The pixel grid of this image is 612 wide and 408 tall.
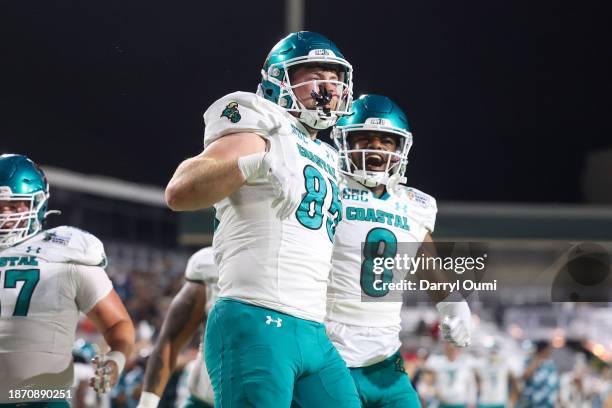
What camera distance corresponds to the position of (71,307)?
3068mm

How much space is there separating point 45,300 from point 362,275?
1021mm

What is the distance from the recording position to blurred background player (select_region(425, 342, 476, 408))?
8.39 meters

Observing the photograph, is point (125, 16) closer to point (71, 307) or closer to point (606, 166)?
point (71, 307)

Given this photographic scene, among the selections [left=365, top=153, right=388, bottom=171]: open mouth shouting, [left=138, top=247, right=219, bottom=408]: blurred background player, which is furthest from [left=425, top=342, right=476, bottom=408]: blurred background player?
[left=365, top=153, right=388, bottom=171]: open mouth shouting

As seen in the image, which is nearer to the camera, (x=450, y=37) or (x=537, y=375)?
(x=537, y=375)

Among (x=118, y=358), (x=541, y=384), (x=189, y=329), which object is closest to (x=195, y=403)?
(x=189, y=329)

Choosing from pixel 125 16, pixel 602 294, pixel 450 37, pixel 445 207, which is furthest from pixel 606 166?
pixel 125 16

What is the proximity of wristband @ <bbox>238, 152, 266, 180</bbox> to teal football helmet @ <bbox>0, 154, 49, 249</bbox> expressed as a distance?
1097 millimetres

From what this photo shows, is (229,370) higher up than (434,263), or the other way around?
(434,263)

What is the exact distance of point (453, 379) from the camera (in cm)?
848

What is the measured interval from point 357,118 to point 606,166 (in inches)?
441

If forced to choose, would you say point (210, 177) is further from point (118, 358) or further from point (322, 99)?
point (118, 358)

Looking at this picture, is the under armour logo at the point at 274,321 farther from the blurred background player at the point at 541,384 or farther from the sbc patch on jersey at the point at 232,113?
the blurred background player at the point at 541,384

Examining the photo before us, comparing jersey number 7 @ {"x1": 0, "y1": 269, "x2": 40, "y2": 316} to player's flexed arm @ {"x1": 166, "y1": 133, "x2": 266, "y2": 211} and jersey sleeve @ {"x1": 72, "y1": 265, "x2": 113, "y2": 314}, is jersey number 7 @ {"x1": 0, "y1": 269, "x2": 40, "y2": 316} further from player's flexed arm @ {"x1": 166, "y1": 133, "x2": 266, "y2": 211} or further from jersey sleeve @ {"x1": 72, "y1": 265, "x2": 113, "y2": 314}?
player's flexed arm @ {"x1": 166, "y1": 133, "x2": 266, "y2": 211}
